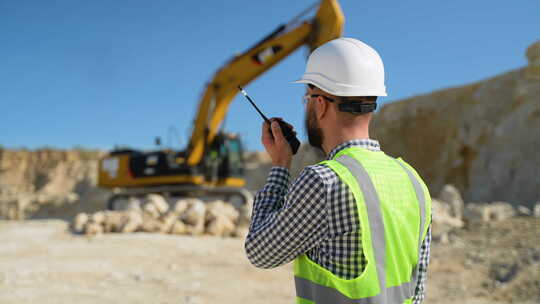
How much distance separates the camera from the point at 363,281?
Result: 3.91 ft

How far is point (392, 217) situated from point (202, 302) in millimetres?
3642

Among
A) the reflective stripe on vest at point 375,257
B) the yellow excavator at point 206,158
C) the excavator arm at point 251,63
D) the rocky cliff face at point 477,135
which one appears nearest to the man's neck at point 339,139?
the reflective stripe on vest at point 375,257

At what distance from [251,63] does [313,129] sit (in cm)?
1015

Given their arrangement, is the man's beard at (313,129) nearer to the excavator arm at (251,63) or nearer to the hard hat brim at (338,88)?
the hard hat brim at (338,88)

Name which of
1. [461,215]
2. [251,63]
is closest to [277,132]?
[461,215]

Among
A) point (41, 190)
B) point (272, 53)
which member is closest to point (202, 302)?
point (272, 53)

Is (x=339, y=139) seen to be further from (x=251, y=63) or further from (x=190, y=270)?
(x=251, y=63)

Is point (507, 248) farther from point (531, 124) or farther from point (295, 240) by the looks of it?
point (531, 124)

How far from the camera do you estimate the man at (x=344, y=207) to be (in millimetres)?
1201

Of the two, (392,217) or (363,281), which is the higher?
(392,217)

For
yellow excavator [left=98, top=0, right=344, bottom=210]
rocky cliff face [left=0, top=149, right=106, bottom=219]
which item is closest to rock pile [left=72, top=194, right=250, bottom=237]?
yellow excavator [left=98, top=0, right=344, bottom=210]

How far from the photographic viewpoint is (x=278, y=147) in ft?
4.69

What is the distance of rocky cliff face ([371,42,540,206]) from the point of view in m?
13.7

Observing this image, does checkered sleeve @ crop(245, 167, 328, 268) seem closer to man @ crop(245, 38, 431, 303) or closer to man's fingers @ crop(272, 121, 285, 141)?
man @ crop(245, 38, 431, 303)
